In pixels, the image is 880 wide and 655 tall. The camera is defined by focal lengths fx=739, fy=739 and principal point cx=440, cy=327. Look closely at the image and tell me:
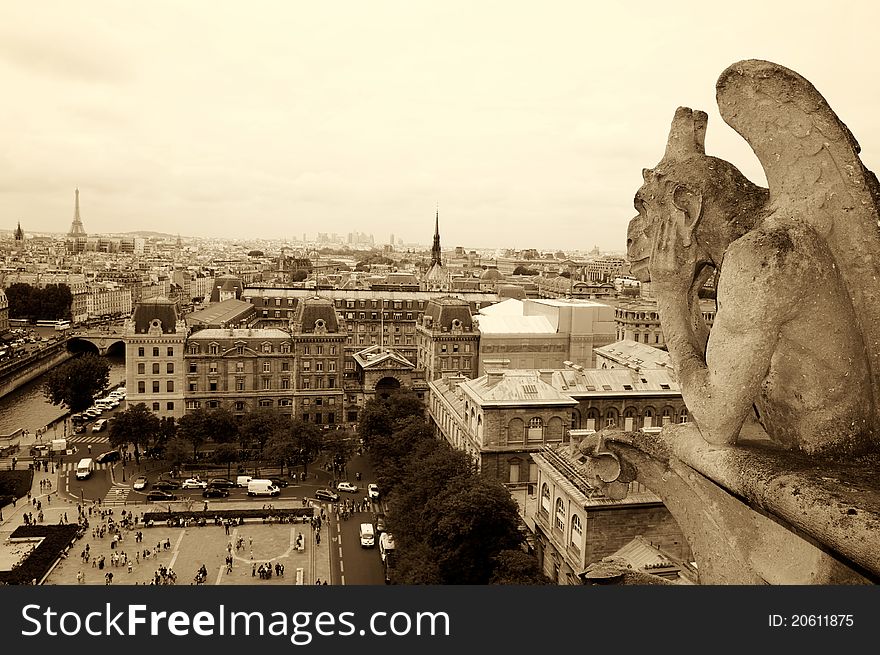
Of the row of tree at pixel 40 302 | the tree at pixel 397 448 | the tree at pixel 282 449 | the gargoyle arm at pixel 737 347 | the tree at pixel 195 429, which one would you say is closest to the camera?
the gargoyle arm at pixel 737 347

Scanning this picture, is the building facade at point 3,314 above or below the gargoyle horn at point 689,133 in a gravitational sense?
below

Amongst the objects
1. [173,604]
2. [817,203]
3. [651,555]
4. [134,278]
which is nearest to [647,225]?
[817,203]

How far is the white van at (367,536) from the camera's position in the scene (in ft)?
126

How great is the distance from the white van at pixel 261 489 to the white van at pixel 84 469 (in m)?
11.5

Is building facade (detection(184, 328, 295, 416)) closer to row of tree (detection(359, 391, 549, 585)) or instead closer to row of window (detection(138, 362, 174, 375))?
row of window (detection(138, 362, 174, 375))

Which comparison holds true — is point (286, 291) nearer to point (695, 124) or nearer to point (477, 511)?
point (477, 511)

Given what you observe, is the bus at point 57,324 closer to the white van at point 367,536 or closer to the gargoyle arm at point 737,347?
the white van at point 367,536

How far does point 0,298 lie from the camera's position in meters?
109

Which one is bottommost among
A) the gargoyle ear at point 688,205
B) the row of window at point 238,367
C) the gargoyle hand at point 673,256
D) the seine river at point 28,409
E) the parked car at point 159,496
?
the seine river at point 28,409

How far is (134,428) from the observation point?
169 ft

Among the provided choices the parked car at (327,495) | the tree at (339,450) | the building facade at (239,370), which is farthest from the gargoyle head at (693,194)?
the building facade at (239,370)

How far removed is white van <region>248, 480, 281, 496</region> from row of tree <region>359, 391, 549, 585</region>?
38.1 feet

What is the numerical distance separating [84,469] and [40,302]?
86917 mm

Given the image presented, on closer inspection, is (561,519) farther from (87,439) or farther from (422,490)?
(87,439)
